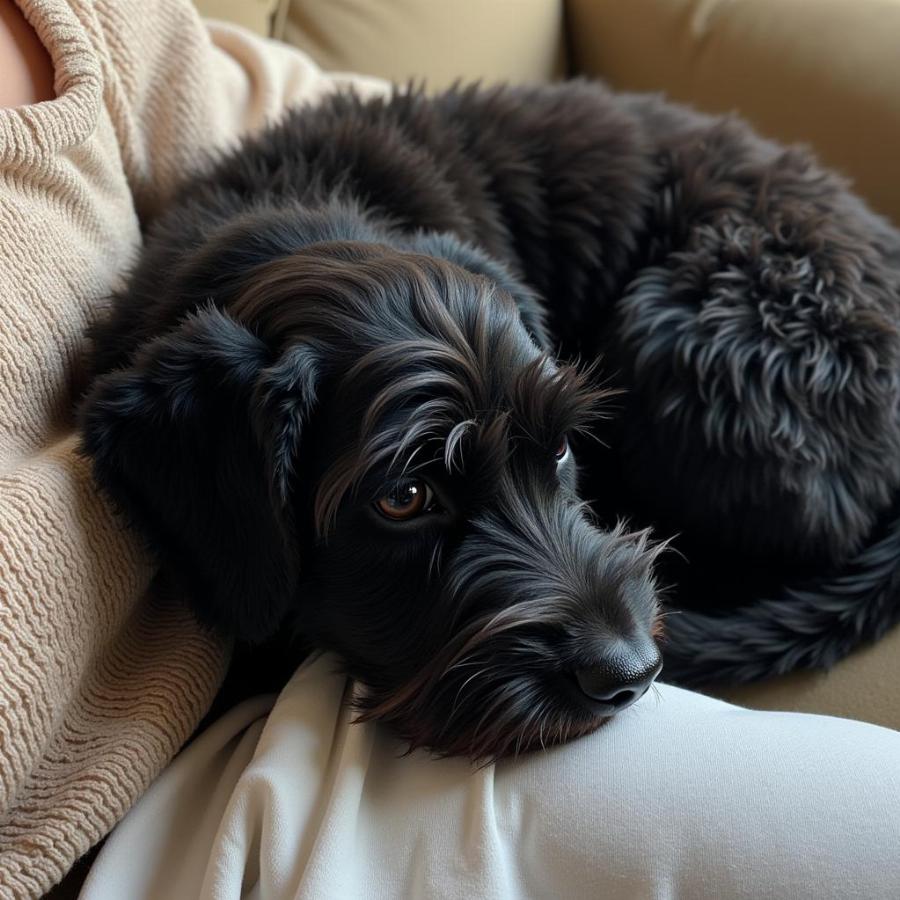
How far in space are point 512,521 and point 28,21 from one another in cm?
116

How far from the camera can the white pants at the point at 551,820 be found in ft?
3.43

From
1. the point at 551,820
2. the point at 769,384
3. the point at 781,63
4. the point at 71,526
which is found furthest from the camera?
the point at 781,63

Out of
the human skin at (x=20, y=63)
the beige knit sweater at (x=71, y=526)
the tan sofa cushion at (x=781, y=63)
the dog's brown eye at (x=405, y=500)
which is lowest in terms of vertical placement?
the beige knit sweater at (x=71, y=526)

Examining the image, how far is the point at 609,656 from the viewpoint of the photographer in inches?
47.4

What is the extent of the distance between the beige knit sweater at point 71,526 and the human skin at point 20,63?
30 mm

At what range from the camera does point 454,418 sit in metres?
1.27

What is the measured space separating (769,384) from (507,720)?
89cm

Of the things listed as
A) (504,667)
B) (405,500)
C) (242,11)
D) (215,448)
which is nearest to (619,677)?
(504,667)

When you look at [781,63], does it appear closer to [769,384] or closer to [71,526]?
[769,384]

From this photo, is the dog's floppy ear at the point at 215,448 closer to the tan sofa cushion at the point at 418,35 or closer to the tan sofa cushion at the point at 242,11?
the tan sofa cushion at the point at 242,11

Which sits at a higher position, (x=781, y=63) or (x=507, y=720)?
(x=781, y=63)

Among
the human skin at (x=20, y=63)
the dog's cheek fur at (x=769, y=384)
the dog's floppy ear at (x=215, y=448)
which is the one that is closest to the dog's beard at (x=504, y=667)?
the dog's floppy ear at (x=215, y=448)

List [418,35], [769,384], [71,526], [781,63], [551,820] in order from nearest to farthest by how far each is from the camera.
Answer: [551,820] → [71,526] → [769,384] → [781,63] → [418,35]

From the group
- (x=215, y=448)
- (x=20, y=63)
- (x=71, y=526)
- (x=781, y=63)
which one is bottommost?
(x=71, y=526)
